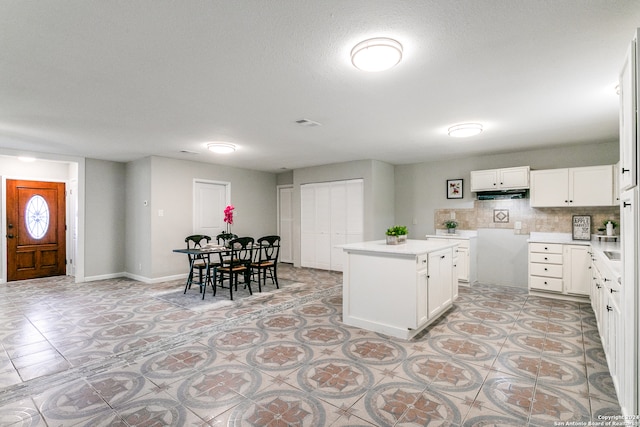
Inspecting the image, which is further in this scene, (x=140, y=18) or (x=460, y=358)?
(x=460, y=358)

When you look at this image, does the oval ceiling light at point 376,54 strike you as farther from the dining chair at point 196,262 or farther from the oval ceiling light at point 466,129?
the dining chair at point 196,262

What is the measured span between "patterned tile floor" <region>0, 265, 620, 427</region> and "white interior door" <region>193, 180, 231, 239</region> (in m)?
2.62

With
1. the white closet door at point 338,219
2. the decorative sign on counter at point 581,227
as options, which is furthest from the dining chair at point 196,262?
the decorative sign on counter at point 581,227

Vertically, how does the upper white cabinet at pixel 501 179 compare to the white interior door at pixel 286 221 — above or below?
above

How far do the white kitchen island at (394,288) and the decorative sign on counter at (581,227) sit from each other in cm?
285

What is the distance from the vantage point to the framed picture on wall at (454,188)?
620 centimetres

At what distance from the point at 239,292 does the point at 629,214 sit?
475 centimetres


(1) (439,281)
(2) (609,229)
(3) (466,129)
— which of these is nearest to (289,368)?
(1) (439,281)

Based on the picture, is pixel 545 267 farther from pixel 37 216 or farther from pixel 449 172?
pixel 37 216

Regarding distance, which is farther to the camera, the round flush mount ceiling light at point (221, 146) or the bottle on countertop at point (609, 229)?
the round flush mount ceiling light at point (221, 146)

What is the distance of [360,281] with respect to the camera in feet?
11.5

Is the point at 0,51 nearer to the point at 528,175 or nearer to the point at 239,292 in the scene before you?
the point at 239,292

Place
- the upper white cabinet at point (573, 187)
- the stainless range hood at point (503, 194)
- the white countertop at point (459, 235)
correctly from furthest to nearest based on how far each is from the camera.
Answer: the white countertop at point (459, 235)
the stainless range hood at point (503, 194)
the upper white cabinet at point (573, 187)

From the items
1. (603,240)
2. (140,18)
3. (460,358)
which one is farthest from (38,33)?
(603,240)
